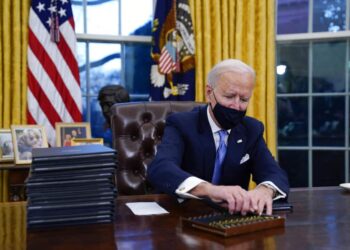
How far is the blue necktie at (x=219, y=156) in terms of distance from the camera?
1.77 meters

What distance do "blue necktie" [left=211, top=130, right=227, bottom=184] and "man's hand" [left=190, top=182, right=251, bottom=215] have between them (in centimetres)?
40

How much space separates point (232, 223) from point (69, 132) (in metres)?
2.07

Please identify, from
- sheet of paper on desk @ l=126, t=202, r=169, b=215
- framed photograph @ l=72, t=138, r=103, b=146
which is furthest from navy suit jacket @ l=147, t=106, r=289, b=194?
framed photograph @ l=72, t=138, r=103, b=146

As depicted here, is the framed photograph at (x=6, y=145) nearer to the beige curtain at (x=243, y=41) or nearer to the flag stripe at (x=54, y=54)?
the flag stripe at (x=54, y=54)

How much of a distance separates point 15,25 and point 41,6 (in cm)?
22

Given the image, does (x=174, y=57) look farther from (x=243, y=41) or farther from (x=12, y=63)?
(x=12, y=63)

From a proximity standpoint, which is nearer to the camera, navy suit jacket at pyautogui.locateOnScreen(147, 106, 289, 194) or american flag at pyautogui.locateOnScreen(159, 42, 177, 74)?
navy suit jacket at pyautogui.locateOnScreen(147, 106, 289, 194)

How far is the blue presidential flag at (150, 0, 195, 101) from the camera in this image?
3295 millimetres

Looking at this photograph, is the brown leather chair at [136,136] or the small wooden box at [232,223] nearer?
the small wooden box at [232,223]

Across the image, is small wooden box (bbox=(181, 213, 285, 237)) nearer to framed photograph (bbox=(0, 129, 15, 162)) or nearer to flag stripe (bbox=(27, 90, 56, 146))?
framed photograph (bbox=(0, 129, 15, 162))

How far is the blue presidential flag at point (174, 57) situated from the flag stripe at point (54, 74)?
606mm

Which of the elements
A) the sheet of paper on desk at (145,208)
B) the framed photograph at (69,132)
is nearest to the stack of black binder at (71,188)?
the sheet of paper on desk at (145,208)

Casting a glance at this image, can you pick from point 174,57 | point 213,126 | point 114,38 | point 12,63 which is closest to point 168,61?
point 174,57

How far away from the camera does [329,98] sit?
12.1 feet
